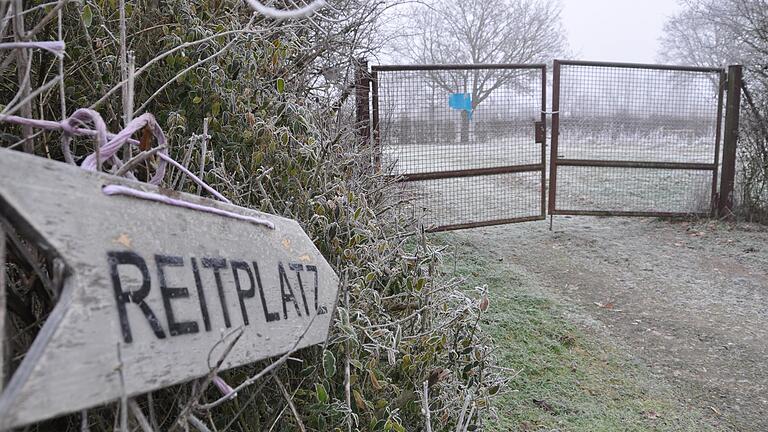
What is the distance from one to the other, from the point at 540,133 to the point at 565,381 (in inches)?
141

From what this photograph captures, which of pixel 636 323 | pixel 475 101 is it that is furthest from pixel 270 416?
pixel 475 101

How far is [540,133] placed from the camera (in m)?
6.05

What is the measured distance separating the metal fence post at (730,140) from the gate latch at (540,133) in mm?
2277

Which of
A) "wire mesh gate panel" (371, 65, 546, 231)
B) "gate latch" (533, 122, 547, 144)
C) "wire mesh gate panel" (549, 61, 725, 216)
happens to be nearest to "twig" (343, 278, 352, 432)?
"wire mesh gate panel" (371, 65, 546, 231)

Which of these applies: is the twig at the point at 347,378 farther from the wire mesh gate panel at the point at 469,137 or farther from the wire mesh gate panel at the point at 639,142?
the wire mesh gate panel at the point at 639,142

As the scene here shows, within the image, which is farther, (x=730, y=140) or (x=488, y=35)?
(x=488, y=35)

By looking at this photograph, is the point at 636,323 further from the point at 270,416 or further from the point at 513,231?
the point at 270,416

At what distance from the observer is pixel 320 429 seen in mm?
1164

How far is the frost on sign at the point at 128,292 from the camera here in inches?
22.9

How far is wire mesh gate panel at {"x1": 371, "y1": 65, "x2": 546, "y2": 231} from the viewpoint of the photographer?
556 cm

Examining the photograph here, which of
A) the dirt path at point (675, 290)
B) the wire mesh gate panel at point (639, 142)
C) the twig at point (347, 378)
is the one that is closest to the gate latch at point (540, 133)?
the wire mesh gate panel at point (639, 142)

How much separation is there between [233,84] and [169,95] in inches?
6.9

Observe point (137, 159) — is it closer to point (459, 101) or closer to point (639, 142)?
point (459, 101)

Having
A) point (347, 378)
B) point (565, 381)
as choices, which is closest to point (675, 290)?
point (565, 381)
